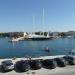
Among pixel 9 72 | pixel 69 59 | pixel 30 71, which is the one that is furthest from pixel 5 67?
pixel 69 59

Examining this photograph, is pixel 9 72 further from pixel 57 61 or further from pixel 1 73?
pixel 57 61

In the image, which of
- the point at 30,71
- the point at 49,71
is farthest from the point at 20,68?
the point at 49,71

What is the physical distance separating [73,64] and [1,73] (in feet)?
48.0

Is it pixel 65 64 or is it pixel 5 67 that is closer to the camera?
pixel 5 67

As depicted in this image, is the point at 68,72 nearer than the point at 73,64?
Yes

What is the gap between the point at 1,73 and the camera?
31.5 metres

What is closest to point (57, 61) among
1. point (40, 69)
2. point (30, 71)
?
point (40, 69)

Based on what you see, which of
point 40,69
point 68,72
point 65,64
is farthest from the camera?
point 65,64

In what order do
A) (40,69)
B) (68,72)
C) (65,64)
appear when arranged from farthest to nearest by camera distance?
(65,64) < (40,69) < (68,72)

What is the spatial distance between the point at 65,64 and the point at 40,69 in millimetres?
5595

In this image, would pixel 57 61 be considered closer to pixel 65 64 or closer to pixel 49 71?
pixel 65 64

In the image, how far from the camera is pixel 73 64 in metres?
37.2

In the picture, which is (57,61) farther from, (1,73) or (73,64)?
(1,73)

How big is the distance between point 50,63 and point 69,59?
17.5 ft
